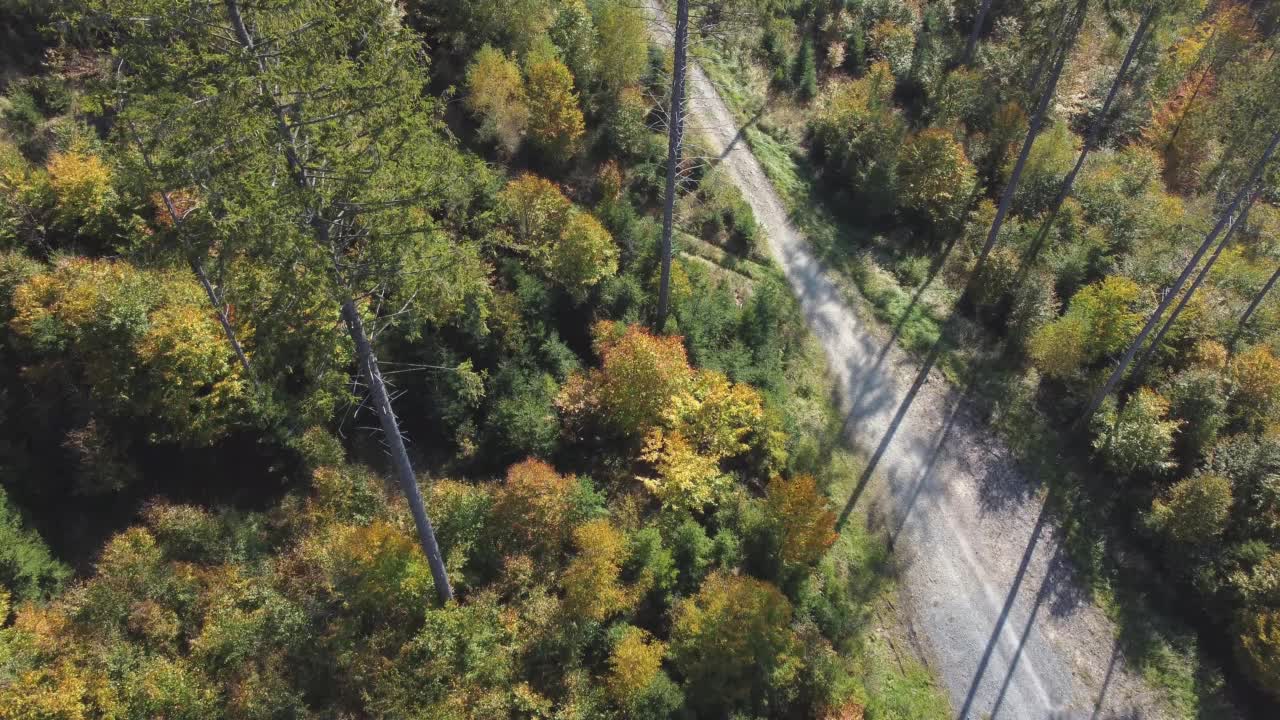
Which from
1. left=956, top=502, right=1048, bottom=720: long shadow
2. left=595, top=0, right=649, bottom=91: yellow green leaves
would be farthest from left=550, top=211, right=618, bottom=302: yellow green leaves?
left=956, top=502, right=1048, bottom=720: long shadow

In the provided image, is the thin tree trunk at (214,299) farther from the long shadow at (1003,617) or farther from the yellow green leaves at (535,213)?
the long shadow at (1003,617)

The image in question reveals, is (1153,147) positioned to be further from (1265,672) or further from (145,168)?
(145,168)

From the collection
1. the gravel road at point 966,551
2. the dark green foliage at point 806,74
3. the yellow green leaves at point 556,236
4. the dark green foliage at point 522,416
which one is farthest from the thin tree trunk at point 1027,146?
the dark green foliage at point 522,416

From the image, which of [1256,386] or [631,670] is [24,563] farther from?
[1256,386]

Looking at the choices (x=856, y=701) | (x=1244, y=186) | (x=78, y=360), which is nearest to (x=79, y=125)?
(x=78, y=360)

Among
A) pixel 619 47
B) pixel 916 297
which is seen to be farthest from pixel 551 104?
pixel 916 297
